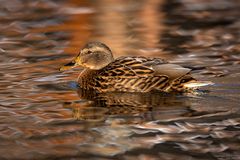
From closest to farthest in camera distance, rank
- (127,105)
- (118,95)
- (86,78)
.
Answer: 1. (127,105)
2. (118,95)
3. (86,78)

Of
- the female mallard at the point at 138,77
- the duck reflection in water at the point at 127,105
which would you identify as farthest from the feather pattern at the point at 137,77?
the duck reflection in water at the point at 127,105

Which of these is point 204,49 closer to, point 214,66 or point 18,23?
point 214,66

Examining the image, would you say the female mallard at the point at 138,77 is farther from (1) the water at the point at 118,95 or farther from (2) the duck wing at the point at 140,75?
(1) the water at the point at 118,95

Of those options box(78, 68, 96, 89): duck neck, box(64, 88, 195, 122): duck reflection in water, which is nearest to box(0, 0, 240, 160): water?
box(64, 88, 195, 122): duck reflection in water

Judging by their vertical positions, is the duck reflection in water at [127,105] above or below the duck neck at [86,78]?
below

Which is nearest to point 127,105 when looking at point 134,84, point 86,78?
point 134,84

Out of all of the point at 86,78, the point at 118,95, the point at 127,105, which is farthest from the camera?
the point at 86,78

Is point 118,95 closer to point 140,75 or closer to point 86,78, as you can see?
point 140,75

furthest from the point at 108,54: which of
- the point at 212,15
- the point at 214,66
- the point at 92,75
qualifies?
the point at 212,15

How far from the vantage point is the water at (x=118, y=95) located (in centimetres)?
782

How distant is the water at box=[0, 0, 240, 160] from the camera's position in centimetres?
782

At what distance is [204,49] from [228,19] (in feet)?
11.9

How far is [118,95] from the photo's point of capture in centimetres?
1037

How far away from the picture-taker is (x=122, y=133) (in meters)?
8.26
